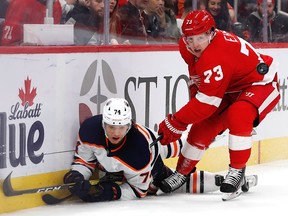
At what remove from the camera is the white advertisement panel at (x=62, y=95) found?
18.1ft

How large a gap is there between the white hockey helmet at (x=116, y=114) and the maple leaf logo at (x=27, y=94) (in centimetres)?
41

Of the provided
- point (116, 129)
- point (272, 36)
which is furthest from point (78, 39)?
point (272, 36)

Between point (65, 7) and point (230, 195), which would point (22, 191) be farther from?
point (230, 195)

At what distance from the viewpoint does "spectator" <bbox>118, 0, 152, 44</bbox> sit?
6551mm

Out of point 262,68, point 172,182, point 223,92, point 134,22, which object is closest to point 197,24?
point 223,92

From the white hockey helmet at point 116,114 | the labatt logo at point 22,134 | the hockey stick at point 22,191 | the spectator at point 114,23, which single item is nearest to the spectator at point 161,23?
the spectator at point 114,23

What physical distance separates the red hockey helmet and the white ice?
99 cm

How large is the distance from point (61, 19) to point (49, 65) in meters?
0.35

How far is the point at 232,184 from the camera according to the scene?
5945 mm

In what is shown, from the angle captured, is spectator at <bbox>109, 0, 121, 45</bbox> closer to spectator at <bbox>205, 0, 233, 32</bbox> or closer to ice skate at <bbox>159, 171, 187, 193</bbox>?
ice skate at <bbox>159, 171, 187, 193</bbox>

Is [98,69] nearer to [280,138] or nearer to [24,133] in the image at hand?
[24,133]

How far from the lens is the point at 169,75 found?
22.6ft

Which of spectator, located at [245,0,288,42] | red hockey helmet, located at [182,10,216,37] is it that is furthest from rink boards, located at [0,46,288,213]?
spectator, located at [245,0,288,42]

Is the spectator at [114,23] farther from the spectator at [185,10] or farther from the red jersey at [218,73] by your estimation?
the spectator at [185,10]
